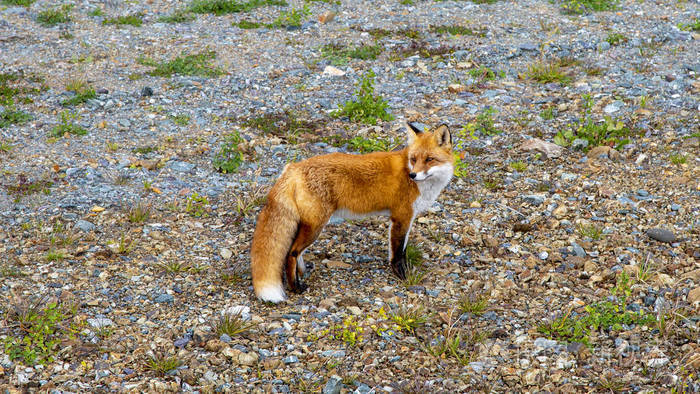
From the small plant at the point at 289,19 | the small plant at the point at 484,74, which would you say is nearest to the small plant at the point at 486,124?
the small plant at the point at 484,74

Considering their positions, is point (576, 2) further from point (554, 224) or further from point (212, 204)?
point (212, 204)

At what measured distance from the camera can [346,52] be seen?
1312 cm

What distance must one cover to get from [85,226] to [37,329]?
2152 millimetres

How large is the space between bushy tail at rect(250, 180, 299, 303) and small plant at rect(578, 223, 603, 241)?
3692 millimetres

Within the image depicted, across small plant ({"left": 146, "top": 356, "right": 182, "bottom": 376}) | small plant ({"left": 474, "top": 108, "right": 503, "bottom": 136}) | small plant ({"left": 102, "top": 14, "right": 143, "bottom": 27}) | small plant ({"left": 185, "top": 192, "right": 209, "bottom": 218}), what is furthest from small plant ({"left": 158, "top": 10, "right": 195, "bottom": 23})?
small plant ({"left": 146, "top": 356, "right": 182, "bottom": 376})

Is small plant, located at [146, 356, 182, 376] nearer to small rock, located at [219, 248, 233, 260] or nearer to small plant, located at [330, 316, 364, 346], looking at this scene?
small plant, located at [330, 316, 364, 346]

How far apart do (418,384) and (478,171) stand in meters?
4.76

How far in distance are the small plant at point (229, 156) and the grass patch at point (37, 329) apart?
3661mm

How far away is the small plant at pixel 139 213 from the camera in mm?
7681

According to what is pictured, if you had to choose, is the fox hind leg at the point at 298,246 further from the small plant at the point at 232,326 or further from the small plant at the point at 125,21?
the small plant at the point at 125,21

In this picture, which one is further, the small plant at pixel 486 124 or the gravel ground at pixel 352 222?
the small plant at pixel 486 124

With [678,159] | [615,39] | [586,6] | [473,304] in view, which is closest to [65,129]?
[473,304]

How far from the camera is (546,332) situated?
19.6 feet

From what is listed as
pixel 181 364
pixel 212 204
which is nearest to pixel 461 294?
pixel 181 364
